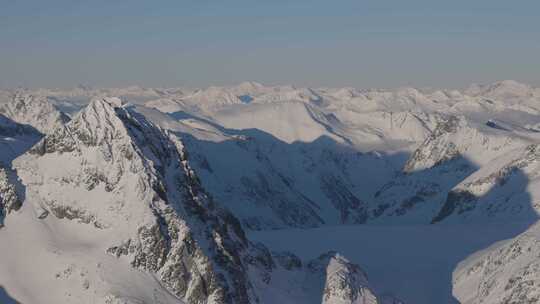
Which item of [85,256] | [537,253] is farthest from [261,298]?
[537,253]

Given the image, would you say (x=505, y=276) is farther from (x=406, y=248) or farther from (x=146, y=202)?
(x=146, y=202)

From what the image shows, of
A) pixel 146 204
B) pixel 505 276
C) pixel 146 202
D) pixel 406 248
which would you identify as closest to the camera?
pixel 146 204

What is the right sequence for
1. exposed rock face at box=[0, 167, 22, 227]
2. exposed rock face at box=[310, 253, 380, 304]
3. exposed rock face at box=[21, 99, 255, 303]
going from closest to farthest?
exposed rock face at box=[21, 99, 255, 303] → exposed rock face at box=[0, 167, 22, 227] → exposed rock face at box=[310, 253, 380, 304]

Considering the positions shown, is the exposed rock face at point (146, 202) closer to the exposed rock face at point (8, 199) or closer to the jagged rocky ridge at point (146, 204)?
the jagged rocky ridge at point (146, 204)

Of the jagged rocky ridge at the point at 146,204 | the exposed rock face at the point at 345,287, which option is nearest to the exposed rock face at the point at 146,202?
the jagged rocky ridge at the point at 146,204

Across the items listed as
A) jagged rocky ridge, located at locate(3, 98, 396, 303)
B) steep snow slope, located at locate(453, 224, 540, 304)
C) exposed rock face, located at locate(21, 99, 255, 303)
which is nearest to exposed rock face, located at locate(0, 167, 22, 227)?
jagged rocky ridge, located at locate(3, 98, 396, 303)

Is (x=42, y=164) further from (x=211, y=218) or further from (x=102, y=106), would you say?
(x=211, y=218)

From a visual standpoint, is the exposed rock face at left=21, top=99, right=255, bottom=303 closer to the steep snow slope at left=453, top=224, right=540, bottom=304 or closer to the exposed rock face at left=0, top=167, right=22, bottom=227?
the exposed rock face at left=0, top=167, right=22, bottom=227

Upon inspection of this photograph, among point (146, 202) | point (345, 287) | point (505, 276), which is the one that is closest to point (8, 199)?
point (146, 202)
